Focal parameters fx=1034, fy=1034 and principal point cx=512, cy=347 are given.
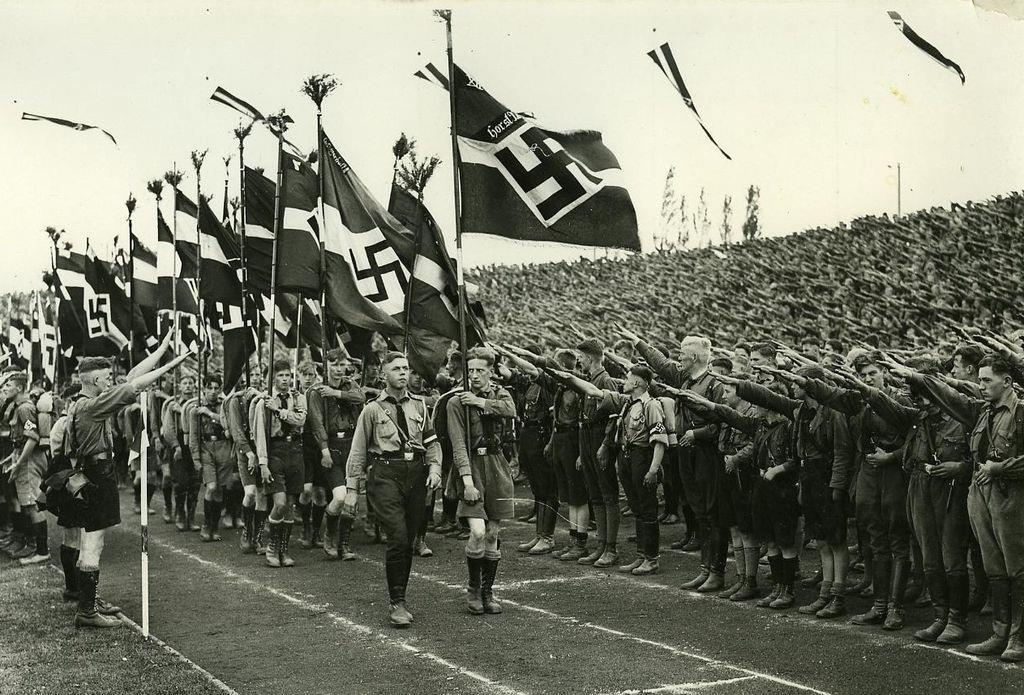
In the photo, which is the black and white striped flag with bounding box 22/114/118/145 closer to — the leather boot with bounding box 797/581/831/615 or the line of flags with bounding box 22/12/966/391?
the line of flags with bounding box 22/12/966/391

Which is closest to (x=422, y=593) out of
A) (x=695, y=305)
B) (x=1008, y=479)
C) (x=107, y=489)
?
(x=107, y=489)

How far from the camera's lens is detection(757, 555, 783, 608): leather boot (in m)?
8.96

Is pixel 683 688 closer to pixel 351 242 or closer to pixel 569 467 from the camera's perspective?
pixel 569 467

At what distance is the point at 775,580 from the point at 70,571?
6.48 meters

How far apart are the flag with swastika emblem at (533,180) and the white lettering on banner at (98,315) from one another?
441 inches

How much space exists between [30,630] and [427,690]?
3.97 meters

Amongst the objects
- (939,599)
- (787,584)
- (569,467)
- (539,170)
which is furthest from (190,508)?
(939,599)

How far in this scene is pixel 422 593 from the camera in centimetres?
982

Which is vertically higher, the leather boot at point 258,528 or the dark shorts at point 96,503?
the dark shorts at point 96,503

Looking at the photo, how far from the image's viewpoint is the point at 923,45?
7828 mm

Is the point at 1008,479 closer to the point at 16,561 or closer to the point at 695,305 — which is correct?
the point at 16,561

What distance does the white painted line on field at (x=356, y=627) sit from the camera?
6707 mm

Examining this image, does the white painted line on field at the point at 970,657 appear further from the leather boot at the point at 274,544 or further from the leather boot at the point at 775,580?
the leather boot at the point at 274,544

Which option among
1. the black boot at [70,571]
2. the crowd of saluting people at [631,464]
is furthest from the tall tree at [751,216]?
the black boot at [70,571]
